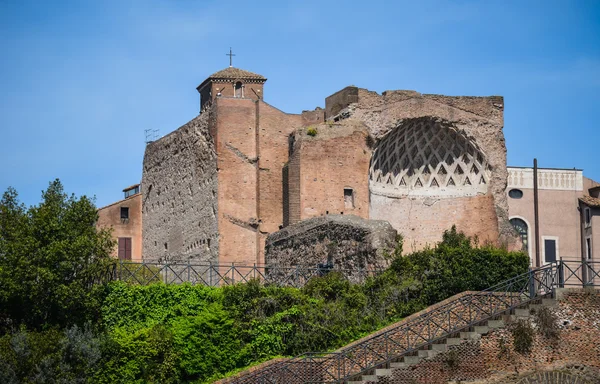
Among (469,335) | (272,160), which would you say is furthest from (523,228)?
(469,335)

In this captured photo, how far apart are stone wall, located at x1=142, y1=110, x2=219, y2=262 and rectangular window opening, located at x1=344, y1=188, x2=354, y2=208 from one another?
4470mm

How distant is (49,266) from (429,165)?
15993 mm

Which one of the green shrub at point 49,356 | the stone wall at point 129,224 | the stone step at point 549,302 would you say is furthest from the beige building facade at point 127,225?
the stone step at point 549,302

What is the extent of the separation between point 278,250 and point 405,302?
6551 millimetres

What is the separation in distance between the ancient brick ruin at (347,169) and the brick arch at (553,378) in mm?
13008

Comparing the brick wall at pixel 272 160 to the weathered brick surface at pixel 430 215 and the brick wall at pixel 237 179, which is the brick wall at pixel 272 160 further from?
the weathered brick surface at pixel 430 215

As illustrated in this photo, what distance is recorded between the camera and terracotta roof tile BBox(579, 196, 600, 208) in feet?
165

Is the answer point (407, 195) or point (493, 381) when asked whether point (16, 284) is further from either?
point (407, 195)

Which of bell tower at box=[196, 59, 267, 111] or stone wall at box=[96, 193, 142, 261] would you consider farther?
bell tower at box=[196, 59, 267, 111]

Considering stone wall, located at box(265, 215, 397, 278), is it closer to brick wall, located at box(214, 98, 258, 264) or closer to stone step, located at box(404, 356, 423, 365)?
brick wall, located at box(214, 98, 258, 264)

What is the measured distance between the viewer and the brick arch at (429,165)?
1596 inches

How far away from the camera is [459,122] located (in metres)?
40.0

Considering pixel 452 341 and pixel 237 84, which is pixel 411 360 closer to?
pixel 452 341

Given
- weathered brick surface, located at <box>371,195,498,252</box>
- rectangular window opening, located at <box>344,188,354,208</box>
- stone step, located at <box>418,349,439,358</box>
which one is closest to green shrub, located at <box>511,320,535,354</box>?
stone step, located at <box>418,349,439,358</box>
